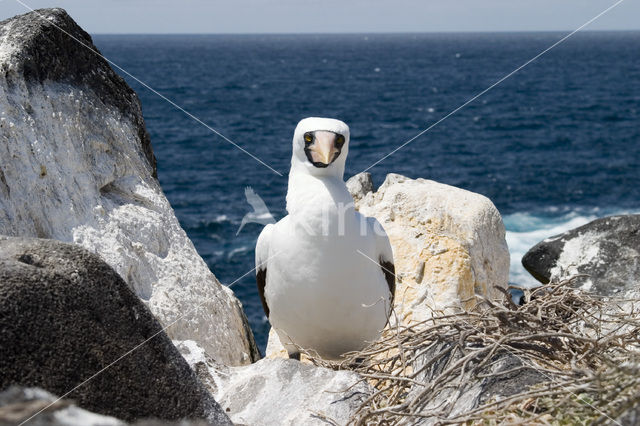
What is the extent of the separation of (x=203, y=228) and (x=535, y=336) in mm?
27254

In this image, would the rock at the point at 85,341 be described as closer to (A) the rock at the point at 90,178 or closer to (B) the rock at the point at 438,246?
(A) the rock at the point at 90,178

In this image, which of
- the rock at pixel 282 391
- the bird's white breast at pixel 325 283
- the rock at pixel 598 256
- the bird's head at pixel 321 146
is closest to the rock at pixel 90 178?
the bird's white breast at pixel 325 283

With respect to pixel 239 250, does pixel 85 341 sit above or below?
above

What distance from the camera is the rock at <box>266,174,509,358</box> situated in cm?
754

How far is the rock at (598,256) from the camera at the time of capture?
843 centimetres

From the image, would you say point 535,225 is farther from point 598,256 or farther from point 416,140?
point 416,140

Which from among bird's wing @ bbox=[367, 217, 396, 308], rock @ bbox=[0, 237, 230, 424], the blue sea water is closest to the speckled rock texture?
rock @ bbox=[0, 237, 230, 424]

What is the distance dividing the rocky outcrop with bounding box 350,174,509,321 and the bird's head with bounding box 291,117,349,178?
186 centimetres

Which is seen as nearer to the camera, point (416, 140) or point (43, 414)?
point (43, 414)

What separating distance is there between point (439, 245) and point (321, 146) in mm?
2286

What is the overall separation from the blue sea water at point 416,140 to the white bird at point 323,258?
297 inches

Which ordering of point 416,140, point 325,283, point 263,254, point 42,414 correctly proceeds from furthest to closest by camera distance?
point 416,140 → point 263,254 → point 325,283 → point 42,414

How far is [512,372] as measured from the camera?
4.08m

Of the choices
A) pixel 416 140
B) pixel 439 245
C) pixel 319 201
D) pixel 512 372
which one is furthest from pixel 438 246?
pixel 416 140
